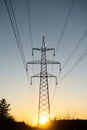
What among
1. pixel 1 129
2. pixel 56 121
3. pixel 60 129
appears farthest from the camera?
pixel 56 121

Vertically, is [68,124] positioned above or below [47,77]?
below

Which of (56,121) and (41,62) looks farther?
(56,121)

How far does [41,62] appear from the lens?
103 feet

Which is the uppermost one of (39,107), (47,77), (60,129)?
(47,77)

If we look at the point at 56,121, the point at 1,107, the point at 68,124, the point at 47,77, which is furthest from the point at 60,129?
the point at 1,107

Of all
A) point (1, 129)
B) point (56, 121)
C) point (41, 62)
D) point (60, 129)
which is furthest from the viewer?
point (56, 121)

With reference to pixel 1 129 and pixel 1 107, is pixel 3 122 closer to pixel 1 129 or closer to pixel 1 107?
pixel 1 129

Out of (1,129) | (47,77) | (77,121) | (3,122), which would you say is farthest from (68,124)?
(1,129)

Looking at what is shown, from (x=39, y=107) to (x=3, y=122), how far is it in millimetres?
5534

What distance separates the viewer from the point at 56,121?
37.7 meters

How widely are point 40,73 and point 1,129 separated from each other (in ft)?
30.4

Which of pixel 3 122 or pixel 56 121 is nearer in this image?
pixel 3 122

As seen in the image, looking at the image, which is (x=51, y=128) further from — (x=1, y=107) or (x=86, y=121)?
(x=1, y=107)

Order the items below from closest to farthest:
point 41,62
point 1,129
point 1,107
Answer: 1. point 1,129
2. point 41,62
3. point 1,107
